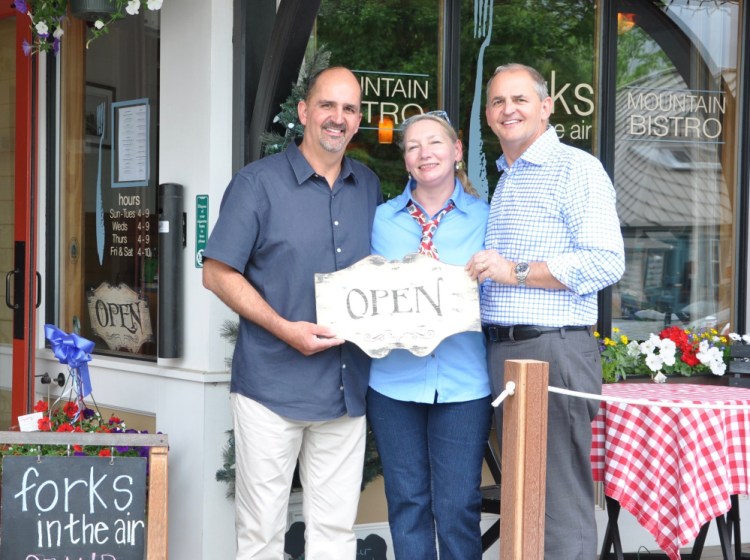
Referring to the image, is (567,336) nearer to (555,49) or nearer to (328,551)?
(328,551)

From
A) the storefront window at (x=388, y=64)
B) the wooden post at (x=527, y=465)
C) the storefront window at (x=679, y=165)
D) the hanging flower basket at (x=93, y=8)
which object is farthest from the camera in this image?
the storefront window at (x=679, y=165)

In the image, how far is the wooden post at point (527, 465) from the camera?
2.37m

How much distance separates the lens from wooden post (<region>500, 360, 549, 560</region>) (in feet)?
7.77

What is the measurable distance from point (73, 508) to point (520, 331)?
1598 millimetres

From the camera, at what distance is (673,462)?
327cm

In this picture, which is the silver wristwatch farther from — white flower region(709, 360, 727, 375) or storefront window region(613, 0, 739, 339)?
storefront window region(613, 0, 739, 339)

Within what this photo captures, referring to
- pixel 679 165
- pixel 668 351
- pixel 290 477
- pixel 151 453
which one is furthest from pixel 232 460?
pixel 679 165

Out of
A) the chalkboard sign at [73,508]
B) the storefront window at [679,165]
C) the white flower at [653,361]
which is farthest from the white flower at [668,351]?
the chalkboard sign at [73,508]

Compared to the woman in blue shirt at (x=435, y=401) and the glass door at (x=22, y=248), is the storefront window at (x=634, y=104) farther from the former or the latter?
the glass door at (x=22, y=248)

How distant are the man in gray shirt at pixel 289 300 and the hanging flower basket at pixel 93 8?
1.17 metres

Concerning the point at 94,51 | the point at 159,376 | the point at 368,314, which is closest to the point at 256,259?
the point at 368,314

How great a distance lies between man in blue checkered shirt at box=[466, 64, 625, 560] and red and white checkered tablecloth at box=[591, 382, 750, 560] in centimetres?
48

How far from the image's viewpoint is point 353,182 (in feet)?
10.2

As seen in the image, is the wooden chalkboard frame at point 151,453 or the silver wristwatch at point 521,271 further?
the wooden chalkboard frame at point 151,453
